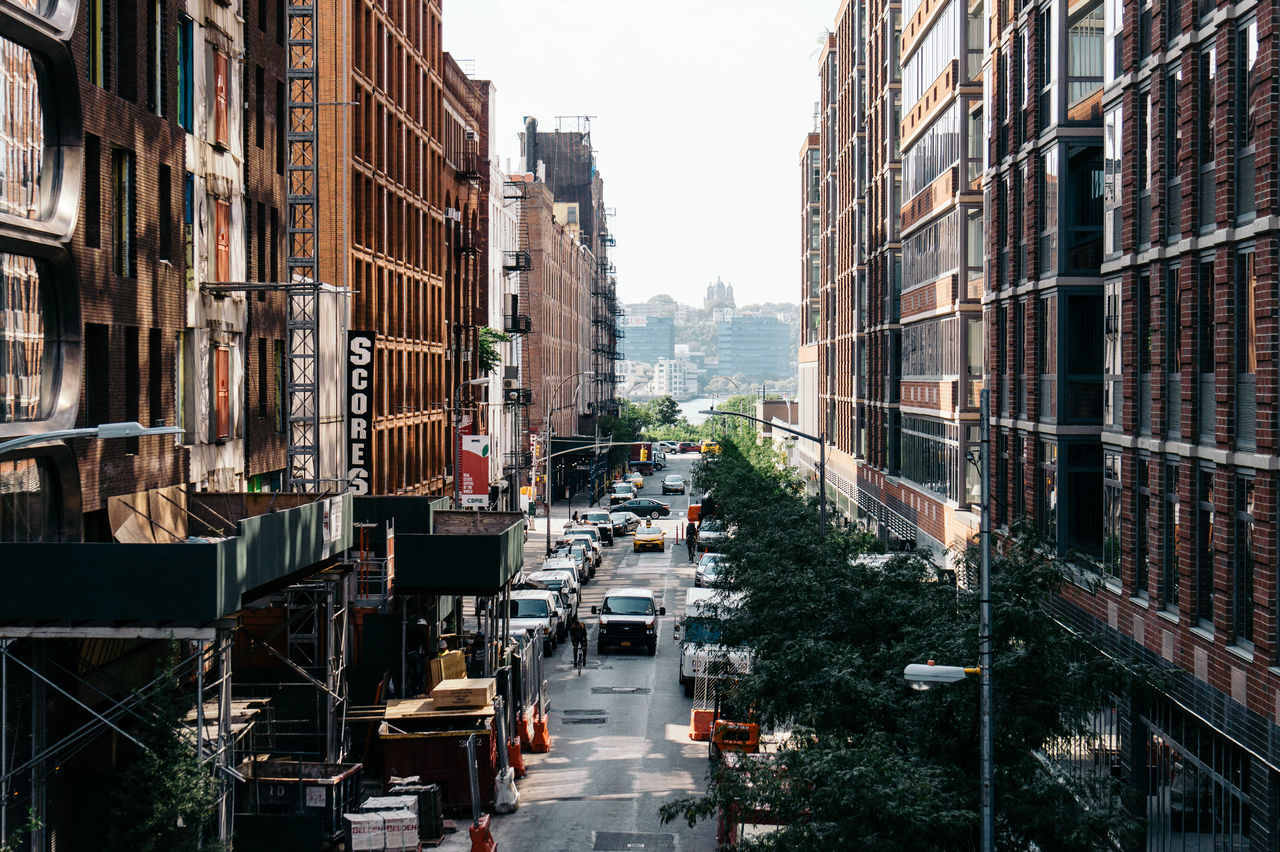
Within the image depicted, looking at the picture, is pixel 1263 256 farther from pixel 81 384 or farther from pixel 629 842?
pixel 81 384

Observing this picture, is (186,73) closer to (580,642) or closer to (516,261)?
(580,642)

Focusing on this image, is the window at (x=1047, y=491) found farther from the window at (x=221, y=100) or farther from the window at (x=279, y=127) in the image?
the window at (x=279, y=127)

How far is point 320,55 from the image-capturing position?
41.8 m

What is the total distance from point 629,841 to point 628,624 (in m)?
19.7

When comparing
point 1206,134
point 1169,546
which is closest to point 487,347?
point 1169,546

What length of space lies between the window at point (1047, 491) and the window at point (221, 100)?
19.1 m

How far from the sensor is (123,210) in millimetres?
24188

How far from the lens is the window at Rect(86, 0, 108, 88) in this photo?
22734mm

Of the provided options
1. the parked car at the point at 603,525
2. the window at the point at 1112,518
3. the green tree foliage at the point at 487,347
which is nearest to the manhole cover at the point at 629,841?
the window at the point at 1112,518

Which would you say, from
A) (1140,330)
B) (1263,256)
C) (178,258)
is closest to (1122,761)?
(1140,330)

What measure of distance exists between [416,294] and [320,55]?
1326 cm

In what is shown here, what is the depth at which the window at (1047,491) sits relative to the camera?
29234mm

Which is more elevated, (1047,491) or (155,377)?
(155,377)

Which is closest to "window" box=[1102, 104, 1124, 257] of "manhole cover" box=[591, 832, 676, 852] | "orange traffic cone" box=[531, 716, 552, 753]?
"manhole cover" box=[591, 832, 676, 852]
